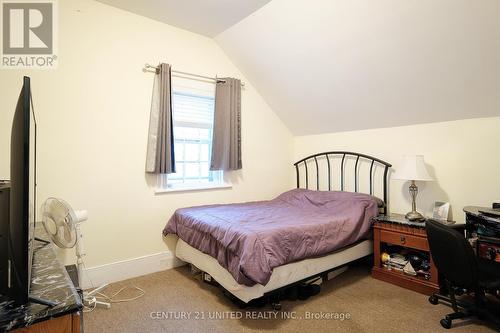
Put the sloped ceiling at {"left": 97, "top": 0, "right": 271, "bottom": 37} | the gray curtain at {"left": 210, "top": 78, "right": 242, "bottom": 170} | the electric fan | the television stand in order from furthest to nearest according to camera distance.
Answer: the gray curtain at {"left": 210, "top": 78, "right": 242, "bottom": 170}
the sloped ceiling at {"left": 97, "top": 0, "right": 271, "bottom": 37}
the electric fan
the television stand

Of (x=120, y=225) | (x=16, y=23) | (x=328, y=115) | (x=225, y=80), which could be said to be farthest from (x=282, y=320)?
(x=16, y=23)

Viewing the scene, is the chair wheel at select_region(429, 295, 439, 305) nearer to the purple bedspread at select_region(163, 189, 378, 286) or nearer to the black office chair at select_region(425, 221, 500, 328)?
the black office chair at select_region(425, 221, 500, 328)

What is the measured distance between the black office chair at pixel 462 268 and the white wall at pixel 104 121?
242 centimetres

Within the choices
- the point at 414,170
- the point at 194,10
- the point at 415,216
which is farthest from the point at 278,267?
the point at 194,10

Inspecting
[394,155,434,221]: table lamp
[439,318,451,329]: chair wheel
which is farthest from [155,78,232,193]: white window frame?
[439,318,451,329]: chair wheel

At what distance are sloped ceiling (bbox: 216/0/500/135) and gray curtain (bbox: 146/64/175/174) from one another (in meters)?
1.01

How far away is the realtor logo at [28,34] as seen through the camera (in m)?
2.33

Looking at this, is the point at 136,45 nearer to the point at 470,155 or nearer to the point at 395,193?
the point at 395,193

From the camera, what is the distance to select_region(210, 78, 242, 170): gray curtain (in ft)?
11.2

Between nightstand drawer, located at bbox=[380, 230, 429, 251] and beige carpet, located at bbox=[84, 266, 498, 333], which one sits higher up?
nightstand drawer, located at bbox=[380, 230, 429, 251]

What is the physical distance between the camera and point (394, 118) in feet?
9.91

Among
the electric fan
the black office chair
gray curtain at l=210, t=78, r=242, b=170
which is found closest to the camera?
the black office chair

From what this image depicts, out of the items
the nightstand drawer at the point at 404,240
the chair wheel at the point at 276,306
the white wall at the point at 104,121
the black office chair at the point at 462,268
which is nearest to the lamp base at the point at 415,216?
the nightstand drawer at the point at 404,240

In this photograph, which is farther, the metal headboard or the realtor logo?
the metal headboard
